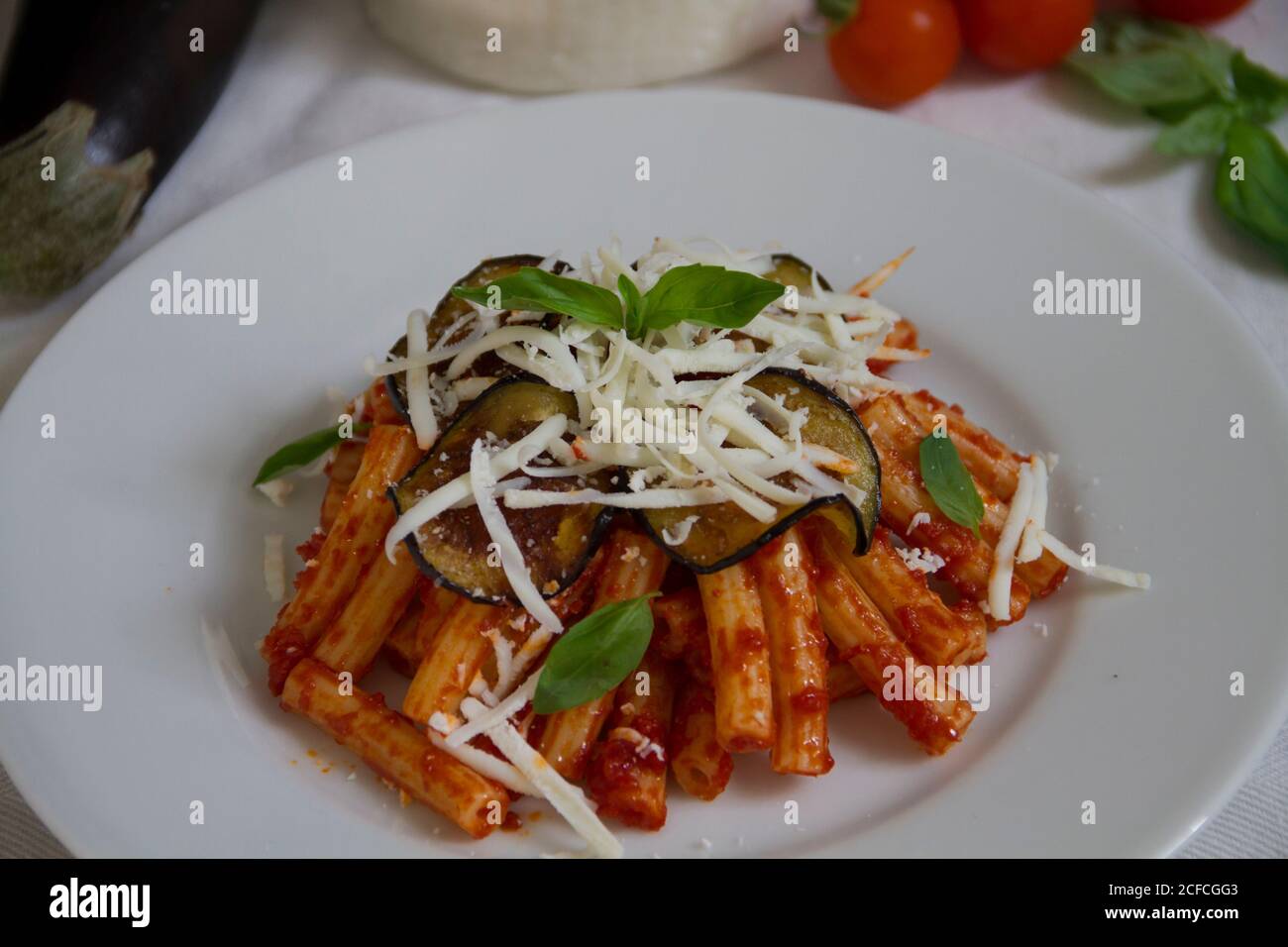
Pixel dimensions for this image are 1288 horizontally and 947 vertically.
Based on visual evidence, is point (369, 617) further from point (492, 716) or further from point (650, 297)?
point (650, 297)

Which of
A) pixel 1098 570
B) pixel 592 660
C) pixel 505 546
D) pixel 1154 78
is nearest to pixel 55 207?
pixel 505 546

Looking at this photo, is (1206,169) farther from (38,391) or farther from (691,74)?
(38,391)

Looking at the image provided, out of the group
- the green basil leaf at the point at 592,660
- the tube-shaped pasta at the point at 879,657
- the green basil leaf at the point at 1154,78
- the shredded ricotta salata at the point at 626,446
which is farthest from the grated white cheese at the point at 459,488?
the green basil leaf at the point at 1154,78

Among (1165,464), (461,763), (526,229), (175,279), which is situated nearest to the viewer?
(461,763)

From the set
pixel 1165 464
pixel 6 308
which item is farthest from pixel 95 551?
pixel 1165 464

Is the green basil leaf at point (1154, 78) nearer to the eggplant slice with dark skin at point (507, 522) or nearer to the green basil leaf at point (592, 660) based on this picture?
the eggplant slice with dark skin at point (507, 522)
